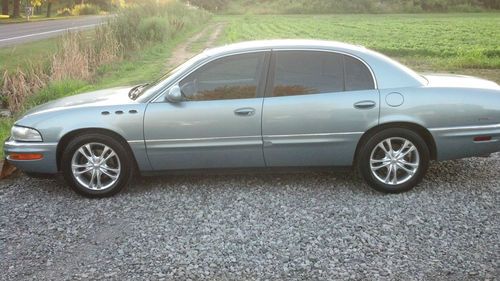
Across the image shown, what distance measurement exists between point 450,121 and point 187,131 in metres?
2.56

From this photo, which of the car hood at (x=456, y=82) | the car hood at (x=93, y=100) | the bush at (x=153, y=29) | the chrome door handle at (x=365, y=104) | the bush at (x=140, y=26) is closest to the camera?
the chrome door handle at (x=365, y=104)

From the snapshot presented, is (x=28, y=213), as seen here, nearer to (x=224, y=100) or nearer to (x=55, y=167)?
(x=55, y=167)

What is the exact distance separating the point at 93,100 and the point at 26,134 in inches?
29.8

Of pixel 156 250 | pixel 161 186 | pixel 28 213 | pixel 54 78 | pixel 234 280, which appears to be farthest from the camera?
pixel 54 78

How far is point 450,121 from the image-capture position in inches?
208

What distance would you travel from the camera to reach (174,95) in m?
5.33

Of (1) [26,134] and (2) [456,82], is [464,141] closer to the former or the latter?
(2) [456,82]

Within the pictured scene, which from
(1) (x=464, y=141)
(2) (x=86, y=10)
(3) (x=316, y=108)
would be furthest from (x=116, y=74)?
(2) (x=86, y=10)

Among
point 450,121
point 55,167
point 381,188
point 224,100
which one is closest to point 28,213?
point 55,167

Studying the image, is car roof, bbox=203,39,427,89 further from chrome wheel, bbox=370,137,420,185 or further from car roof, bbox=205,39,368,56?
chrome wheel, bbox=370,137,420,185

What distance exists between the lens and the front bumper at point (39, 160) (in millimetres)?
5418

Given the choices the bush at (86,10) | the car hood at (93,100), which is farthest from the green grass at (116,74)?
the bush at (86,10)

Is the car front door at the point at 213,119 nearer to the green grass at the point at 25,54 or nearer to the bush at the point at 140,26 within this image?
the green grass at the point at 25,54

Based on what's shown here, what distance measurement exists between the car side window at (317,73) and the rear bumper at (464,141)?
863 mm
